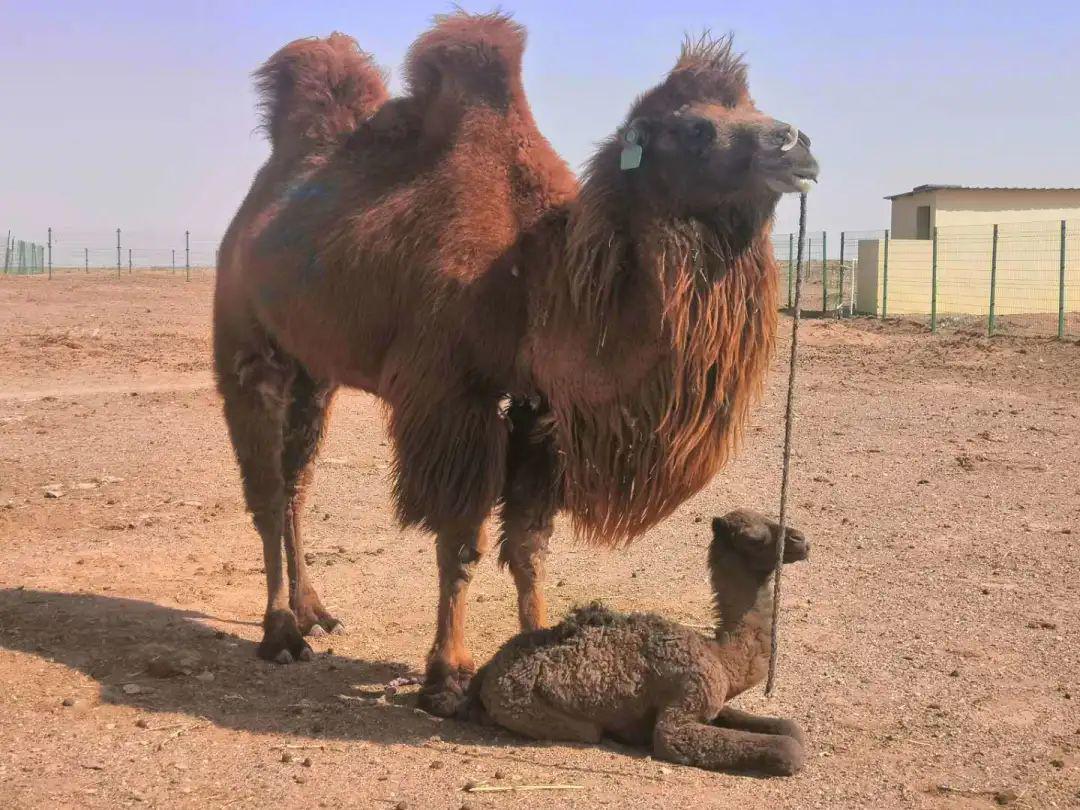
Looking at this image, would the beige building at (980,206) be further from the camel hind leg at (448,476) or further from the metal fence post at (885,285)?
the camel hind leg at (448,476)

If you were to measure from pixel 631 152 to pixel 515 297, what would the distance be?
76cm

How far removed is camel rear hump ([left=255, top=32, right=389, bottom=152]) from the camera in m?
6.38

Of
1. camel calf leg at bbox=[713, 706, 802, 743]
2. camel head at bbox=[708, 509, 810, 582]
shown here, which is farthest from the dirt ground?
camel head at bbox=[708, 509, 810, 582]

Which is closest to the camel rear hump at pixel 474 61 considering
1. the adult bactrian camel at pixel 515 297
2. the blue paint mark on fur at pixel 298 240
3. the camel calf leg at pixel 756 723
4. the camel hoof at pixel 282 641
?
the adult bactrian camel at pixel 515 297

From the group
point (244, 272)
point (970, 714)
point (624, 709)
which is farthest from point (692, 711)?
point (244, 272)

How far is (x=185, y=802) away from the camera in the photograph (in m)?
3.84

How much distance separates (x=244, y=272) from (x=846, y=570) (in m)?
3.74

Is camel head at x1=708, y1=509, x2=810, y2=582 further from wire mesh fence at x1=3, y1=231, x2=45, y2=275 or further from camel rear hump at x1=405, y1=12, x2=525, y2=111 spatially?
wire mesh fence at x1=3, y1=231, x2=45, y2=275

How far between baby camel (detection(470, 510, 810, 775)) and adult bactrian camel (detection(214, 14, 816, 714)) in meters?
0.35

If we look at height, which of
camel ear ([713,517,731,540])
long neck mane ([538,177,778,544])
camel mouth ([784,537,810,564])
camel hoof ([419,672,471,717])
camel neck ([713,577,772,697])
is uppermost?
long neck mane ([538,177,778,544])

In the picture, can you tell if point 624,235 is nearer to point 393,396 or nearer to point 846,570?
point 393,396

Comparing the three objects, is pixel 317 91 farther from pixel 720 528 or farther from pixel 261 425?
pixel 720 528

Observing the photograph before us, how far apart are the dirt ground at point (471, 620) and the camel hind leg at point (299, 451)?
35 centimetres

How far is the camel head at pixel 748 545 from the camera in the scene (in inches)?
175
